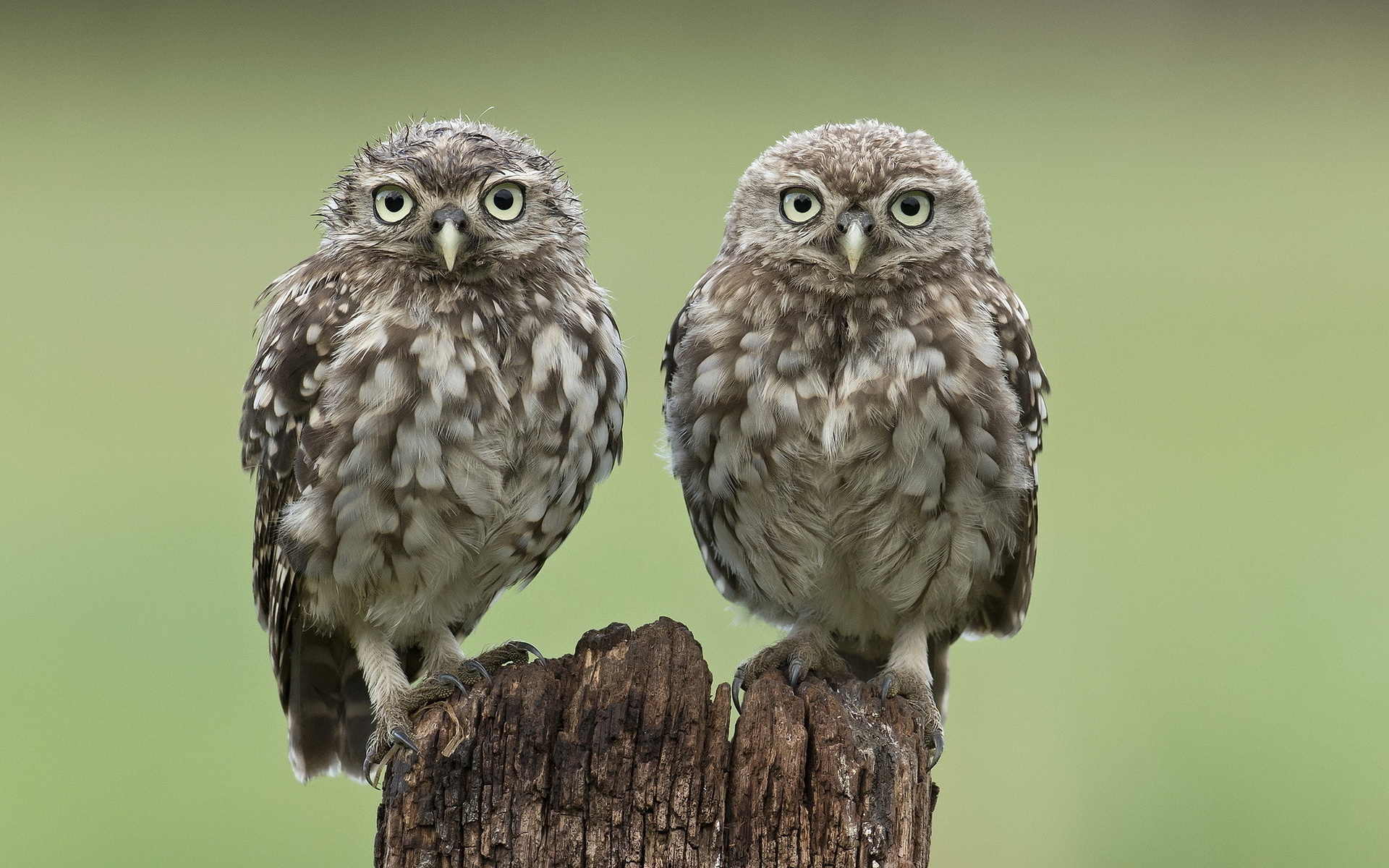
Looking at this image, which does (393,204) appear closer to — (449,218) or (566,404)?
(449,218)

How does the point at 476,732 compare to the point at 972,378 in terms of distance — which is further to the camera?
the point at 972,378

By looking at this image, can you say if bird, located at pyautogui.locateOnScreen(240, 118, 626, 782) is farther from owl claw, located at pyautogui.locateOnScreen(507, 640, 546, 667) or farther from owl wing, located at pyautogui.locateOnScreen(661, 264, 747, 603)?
owl wing, located at pyautogui.locateOnScreen(661, 264, 747, 603)

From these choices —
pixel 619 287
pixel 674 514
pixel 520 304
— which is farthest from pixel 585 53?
pixel 520 304

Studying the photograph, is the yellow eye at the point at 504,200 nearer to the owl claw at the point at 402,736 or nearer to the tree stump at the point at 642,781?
the tree stump at the point at 642,781

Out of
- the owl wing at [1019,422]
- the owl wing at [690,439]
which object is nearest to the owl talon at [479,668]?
the owl wing at [690,439]

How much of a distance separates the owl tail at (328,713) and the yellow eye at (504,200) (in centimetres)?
132

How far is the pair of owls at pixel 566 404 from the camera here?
11.0 feet

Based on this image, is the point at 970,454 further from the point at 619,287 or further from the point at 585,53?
the point at 585,53

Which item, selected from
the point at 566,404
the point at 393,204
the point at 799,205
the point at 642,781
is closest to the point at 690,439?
the point at 566,404

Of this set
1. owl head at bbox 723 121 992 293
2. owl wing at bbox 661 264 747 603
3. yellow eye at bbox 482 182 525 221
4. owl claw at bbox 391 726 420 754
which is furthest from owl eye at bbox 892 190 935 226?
owl claw at bbox 391 726 420 754

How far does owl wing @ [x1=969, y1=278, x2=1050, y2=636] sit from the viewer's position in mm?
3658

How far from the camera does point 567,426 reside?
344 cm

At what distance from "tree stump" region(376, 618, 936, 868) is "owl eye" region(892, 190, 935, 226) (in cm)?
137

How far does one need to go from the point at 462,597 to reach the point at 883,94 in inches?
490
